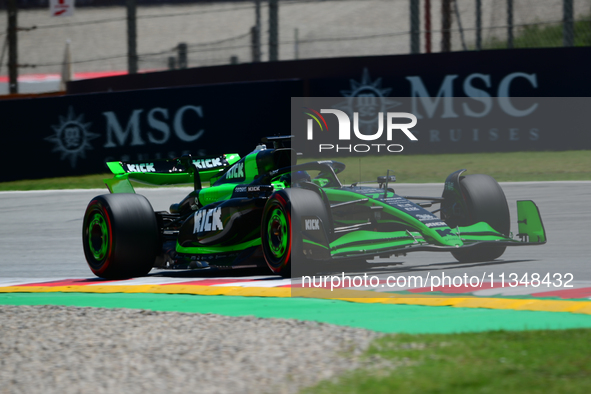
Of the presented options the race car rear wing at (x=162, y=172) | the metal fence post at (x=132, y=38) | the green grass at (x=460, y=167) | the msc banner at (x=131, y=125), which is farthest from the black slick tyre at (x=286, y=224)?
the metal fence post at (x=132, y=38)

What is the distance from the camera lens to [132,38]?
20625mm

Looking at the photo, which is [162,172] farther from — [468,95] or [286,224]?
[468,95]

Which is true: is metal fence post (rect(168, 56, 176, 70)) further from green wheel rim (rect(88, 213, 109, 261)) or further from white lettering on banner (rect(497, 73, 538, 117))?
green wheel rim (rect(88, 213, 109, 261))

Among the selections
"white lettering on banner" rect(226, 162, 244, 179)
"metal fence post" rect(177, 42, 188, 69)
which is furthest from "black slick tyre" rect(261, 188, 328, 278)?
"metal fence post" rect(177, 42, 188, 69)

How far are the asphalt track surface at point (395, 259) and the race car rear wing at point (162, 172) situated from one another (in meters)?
0.90

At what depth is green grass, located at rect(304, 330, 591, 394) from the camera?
3623mm

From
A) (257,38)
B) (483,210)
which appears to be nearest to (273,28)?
(257,38)

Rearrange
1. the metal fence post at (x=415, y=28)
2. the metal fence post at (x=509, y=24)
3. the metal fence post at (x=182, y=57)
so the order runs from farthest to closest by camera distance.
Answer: the metal fence post at (x=182, y=57)
the metal fence post at (x=415, y=28)
the metal fence post at (x=509, y=24)

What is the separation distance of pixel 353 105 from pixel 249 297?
1062 centimetres

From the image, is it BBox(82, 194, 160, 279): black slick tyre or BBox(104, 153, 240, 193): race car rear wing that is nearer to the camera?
BBox(82, 194, 160, 279): black slick tyre

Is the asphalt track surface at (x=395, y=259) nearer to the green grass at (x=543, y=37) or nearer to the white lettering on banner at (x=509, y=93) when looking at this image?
the white lettering on banner at (x=509, y=93)

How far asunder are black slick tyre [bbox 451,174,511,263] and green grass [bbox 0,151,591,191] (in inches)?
259

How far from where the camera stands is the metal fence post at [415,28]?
1753cm

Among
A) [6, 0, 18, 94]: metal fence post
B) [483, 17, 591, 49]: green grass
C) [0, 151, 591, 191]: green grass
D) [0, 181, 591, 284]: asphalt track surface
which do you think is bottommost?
[0, 181, 591, 284]: asphalt track surface
